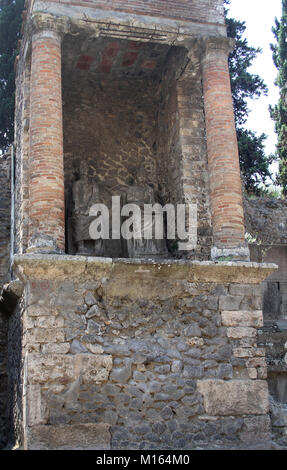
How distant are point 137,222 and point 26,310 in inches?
118

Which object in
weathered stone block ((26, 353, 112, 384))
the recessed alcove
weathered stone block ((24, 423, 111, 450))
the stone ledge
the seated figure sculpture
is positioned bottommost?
weathered stone block ((24, 423, 111, 450))

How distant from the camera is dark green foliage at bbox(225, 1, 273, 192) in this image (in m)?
15.8

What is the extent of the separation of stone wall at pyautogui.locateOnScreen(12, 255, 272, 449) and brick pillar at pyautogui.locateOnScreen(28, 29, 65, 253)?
2.06ft

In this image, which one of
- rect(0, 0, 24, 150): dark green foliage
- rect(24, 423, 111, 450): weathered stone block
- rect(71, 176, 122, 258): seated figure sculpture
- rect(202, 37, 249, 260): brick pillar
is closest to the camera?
rect(24, 423, 111, 450): weathered stone block

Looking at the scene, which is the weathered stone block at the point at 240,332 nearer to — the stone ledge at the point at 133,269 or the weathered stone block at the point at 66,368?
the stone ledge at the point at 133,269

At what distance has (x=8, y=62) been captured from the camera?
50.6 ft

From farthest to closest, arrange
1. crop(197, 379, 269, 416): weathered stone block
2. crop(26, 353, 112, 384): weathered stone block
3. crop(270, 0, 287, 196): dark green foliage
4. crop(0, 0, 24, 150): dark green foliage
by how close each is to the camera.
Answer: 1. crop(270, 0, 287, 196): dark green foliage
2. crop(0, 0, 24, 150): dark green foliage
3. crop(197, 379, 269, 416): weathered stone block
4. crop(26, 353, 112, 384): weathered stone block

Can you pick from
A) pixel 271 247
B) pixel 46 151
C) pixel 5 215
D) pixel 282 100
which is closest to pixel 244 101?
pixel 282 100

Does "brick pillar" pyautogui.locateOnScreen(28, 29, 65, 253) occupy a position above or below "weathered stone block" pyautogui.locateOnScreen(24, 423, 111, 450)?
above

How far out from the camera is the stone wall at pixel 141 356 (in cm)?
667

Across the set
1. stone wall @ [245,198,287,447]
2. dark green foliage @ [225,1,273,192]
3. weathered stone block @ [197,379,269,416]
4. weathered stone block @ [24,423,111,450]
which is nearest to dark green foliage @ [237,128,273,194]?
dark green foliage @ [225,1,273,192]

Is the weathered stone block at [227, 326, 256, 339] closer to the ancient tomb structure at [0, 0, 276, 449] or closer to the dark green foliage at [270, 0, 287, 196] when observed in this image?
the ancient tomb structure at [0, 0, 276, 449]
